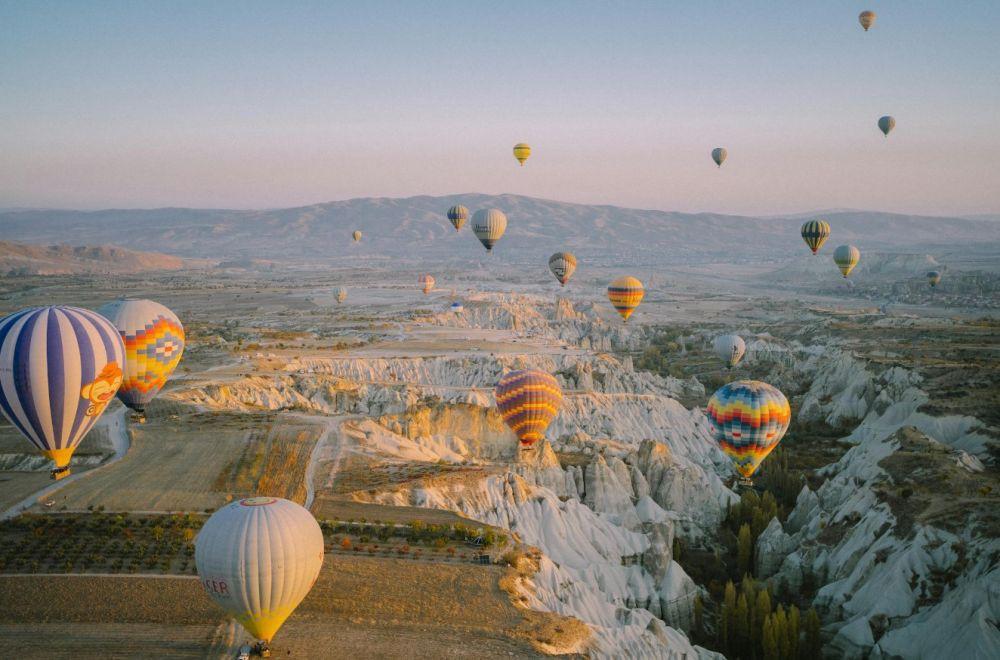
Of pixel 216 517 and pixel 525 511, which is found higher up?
pixel 216 517

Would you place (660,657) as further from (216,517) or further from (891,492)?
(891,492)

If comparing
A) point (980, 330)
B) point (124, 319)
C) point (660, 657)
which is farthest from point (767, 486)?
point (980, 330)

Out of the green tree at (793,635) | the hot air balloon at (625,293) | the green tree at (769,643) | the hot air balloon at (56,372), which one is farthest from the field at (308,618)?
the hot air balloon at (625,293)

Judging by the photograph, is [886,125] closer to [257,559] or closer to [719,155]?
[719,155]

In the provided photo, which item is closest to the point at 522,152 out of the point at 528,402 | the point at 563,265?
the point at 563,265

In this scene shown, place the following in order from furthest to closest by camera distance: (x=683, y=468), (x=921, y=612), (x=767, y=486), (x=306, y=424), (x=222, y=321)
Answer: (x=222, y=321), (x=767, y=486), (x=683, y=468), (x=306, y=424), (x=921, y=612)

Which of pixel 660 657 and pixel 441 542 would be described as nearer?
pixel 660 657

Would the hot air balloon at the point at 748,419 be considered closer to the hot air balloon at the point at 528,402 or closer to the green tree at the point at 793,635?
the hot air balloon at the point at 528,402
